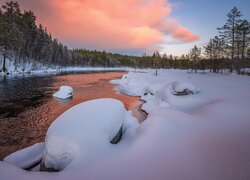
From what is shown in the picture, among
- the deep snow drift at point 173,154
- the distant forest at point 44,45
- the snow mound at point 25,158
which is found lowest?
the snow mound at point 25,158

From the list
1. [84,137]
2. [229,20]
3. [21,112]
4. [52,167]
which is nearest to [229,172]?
[84,137]

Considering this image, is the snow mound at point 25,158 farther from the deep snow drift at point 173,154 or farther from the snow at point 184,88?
the snow at point 184,88

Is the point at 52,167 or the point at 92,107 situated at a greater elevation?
the point at 92,107

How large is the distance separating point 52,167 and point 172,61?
484ft

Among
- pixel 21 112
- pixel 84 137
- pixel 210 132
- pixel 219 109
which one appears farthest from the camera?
pixel 21 112

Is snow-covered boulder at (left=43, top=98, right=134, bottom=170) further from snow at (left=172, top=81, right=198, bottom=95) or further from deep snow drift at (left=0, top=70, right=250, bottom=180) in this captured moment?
snow at (left=172, top=81, right=198, bottom=95)

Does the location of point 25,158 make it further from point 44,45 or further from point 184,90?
point 44,45

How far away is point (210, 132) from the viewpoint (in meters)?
7.64

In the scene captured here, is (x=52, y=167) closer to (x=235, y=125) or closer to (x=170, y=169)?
(x=170, y=169)

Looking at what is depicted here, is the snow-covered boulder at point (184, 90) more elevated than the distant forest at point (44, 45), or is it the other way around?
the distant forest at point (44, 45)

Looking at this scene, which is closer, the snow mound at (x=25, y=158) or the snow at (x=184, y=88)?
the snow mound at (x=25, y=158)

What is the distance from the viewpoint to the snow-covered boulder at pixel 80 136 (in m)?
5.93

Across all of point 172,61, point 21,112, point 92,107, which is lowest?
point 21,112

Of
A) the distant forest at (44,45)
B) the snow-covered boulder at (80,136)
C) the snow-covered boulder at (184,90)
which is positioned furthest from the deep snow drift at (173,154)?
the distant forest at (44,45)
